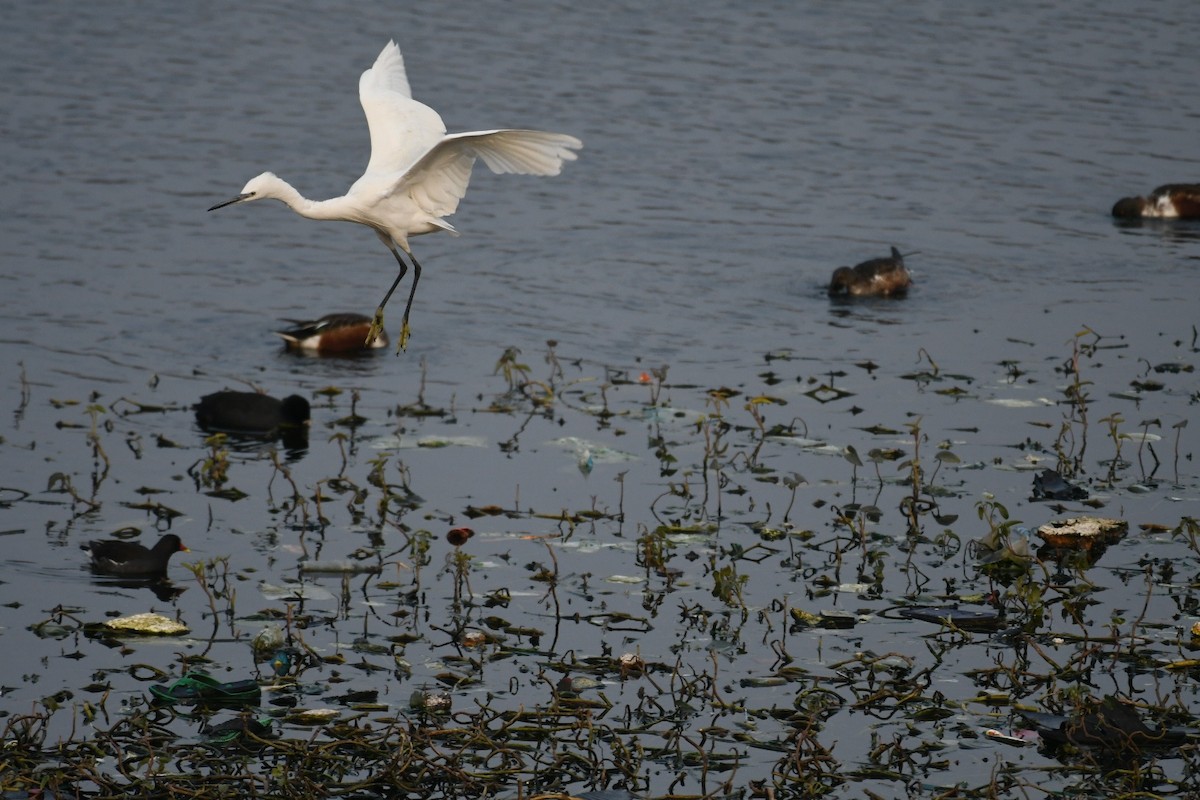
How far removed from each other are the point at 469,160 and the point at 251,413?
231 cm

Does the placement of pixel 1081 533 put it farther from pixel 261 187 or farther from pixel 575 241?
pixel 575 241

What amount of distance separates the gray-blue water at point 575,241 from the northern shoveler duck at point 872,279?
0.61 ft

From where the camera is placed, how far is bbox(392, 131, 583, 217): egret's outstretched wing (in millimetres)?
7695

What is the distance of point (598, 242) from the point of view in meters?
14.5

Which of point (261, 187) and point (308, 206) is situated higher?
point (261, 187)

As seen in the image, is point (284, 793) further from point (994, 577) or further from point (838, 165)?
point (838, 165)

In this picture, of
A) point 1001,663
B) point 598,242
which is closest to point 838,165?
point 598,242

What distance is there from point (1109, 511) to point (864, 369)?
2.80 meters

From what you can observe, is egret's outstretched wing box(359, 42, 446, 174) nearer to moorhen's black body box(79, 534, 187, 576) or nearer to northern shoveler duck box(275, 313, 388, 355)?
northern shoveler duck box(275, 313, 388, 355)

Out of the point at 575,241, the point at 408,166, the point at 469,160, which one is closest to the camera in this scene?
the point at 469,160

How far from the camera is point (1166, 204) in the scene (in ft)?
51.1

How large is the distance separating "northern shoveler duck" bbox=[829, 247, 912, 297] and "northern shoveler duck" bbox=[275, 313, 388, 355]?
372cm

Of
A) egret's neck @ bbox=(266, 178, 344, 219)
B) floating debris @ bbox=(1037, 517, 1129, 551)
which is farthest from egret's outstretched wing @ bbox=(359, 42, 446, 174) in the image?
floating debris @ bbox=(1037, 517, 1129, 551)

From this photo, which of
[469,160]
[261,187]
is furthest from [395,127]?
[261,187]
